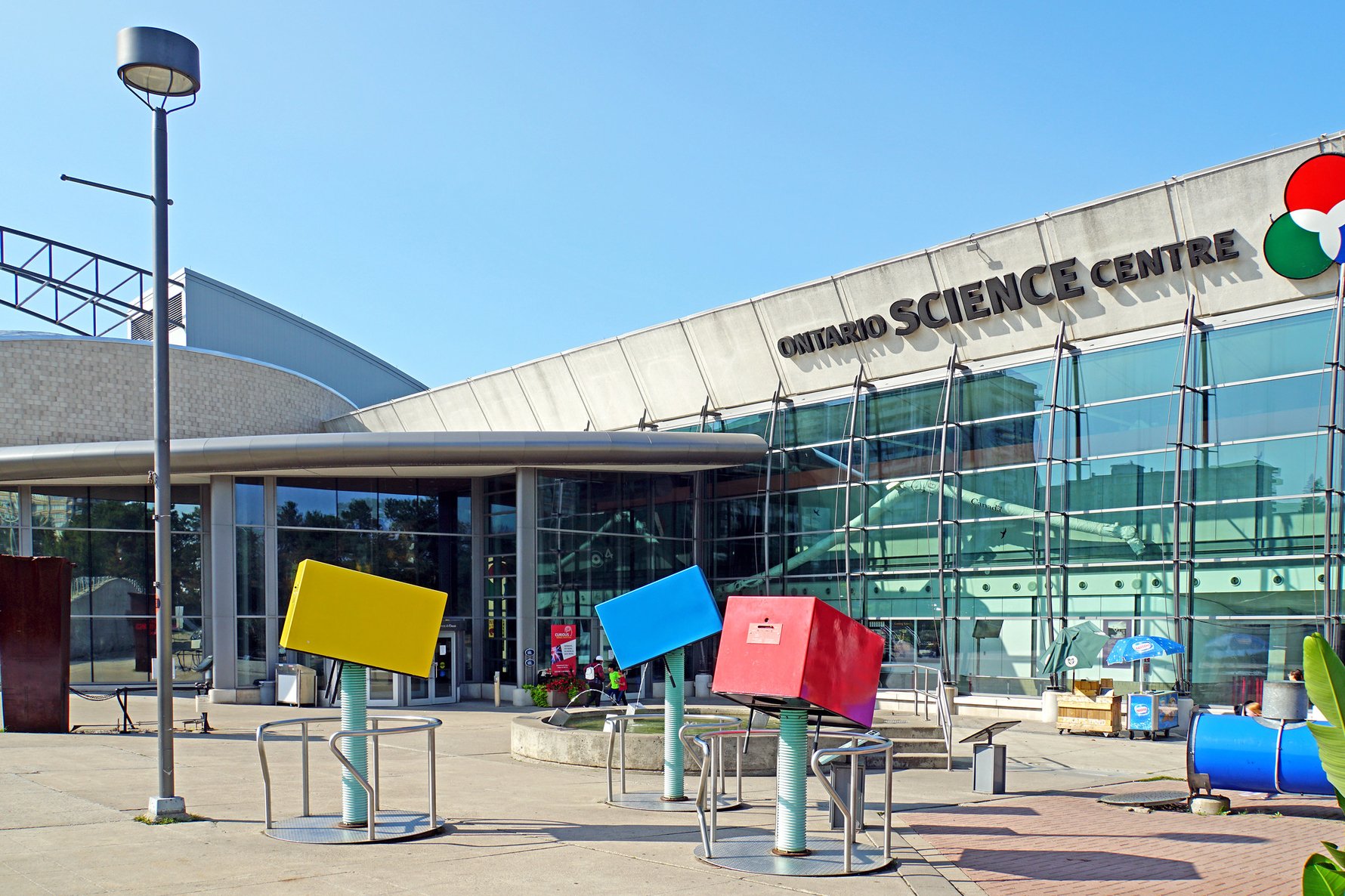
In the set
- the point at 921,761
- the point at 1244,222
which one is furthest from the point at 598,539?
the point at 1244,222

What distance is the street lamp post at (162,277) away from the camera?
10992 mm

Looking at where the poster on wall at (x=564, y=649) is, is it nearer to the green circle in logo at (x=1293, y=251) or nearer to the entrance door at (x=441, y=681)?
the entrance door at (x=441, y=681)

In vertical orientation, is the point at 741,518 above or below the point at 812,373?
below

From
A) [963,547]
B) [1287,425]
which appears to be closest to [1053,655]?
[963,547]

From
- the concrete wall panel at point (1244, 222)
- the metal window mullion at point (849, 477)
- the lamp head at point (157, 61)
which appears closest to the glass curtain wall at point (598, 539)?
the metal window mullion at point (849, 477)

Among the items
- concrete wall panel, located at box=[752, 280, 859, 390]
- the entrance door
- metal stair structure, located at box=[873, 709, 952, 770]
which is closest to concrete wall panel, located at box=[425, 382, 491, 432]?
the entrance door

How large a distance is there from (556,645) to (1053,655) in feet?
39.8

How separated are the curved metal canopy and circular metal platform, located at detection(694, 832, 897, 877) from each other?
18036mm

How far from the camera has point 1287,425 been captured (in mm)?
22047

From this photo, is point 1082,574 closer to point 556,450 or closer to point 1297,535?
point 1297,535

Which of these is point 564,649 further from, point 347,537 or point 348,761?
point 348,761

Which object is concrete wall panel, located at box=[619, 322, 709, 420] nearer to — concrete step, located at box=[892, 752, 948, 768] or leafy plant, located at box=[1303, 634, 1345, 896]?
concrete step, located at box=[892, 752, 948, 768]

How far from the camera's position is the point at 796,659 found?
9.34 m

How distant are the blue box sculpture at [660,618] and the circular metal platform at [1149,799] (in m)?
5.03
